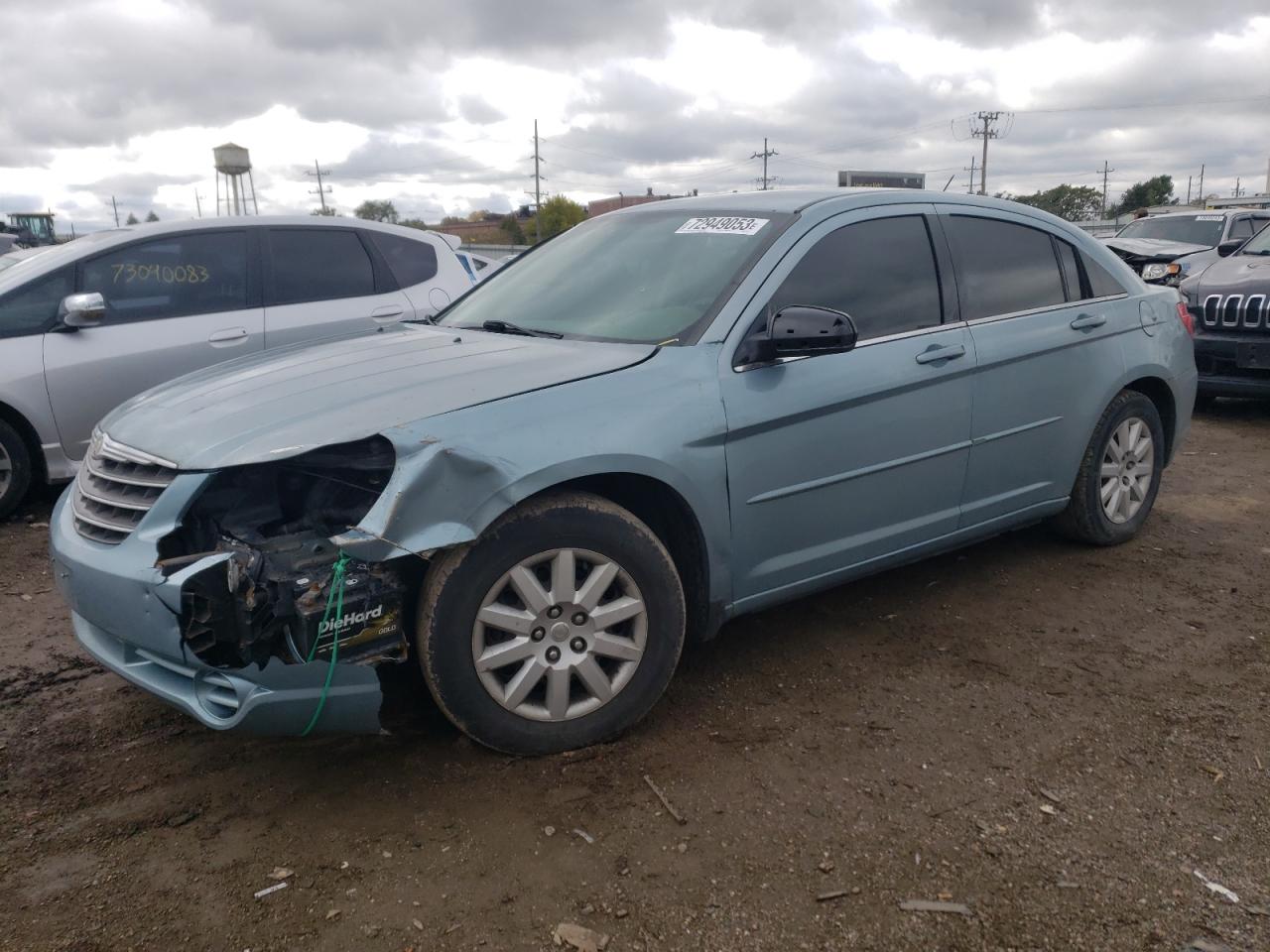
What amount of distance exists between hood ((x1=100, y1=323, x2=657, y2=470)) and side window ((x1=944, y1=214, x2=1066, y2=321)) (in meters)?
1.60

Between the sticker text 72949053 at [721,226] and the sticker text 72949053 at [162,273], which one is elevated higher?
the sticker text 72949053 at [721,226]

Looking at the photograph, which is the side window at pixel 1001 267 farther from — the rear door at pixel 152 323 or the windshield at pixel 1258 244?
the windshield at pixel 1258 244

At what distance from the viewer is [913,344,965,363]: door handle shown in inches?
152

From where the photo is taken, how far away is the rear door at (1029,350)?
4.15 m

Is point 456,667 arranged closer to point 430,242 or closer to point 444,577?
point 444,577

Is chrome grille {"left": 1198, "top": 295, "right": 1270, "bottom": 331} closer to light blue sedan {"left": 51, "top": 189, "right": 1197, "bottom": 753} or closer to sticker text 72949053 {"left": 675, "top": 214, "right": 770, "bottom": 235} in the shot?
light blue sedan {"left": 51, "top": 189, "right": 1197, "bottom": 753}

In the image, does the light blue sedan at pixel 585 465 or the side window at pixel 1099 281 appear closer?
the light blue sedan at pixel 585 465

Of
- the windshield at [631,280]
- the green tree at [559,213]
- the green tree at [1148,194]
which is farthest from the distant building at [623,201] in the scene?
the green tree at [1148,194]

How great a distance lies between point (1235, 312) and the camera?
8.06m

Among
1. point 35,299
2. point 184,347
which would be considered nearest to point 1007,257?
point 184,347

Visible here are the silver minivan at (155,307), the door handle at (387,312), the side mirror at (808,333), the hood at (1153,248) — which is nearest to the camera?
the side mirror at (808,333)

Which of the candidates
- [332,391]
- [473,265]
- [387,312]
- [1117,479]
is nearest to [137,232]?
[387,312]

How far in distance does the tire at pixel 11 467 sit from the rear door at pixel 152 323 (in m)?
0.21

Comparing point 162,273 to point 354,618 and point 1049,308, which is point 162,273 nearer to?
point 354,618
